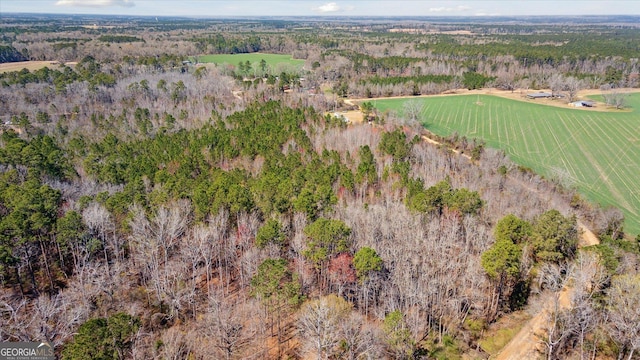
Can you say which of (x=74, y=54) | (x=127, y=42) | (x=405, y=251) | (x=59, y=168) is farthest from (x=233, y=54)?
(x=405, y=251)

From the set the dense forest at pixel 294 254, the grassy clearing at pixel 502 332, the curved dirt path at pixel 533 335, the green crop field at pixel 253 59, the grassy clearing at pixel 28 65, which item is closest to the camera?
the dense forest at pixel 294 254

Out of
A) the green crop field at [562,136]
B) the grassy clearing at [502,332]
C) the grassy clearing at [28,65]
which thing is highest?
the grassy clearing at [28,65]

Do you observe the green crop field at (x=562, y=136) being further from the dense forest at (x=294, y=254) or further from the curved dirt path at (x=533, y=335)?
the curved dirt path at (x=533, y=335)

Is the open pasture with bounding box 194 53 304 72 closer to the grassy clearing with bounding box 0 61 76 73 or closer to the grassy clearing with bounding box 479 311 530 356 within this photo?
the grassy clearing with bounding box 0 61 76 73

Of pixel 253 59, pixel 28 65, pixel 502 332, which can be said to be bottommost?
pixel 502 332

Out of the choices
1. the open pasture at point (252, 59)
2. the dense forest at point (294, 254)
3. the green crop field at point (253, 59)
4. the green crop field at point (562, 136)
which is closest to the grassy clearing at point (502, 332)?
the dense forest at point (294, 254)

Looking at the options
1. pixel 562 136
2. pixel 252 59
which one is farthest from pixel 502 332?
pixel 252 59

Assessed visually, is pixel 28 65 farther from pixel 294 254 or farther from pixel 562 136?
pixel 562 136

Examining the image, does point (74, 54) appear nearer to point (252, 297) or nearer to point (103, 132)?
point (103, 132)

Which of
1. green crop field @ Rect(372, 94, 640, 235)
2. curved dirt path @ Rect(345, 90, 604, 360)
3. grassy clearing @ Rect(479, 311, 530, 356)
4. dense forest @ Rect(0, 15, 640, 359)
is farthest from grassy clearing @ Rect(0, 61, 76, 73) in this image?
curved dirt path @ Rect(345, 90, 604, 360)
